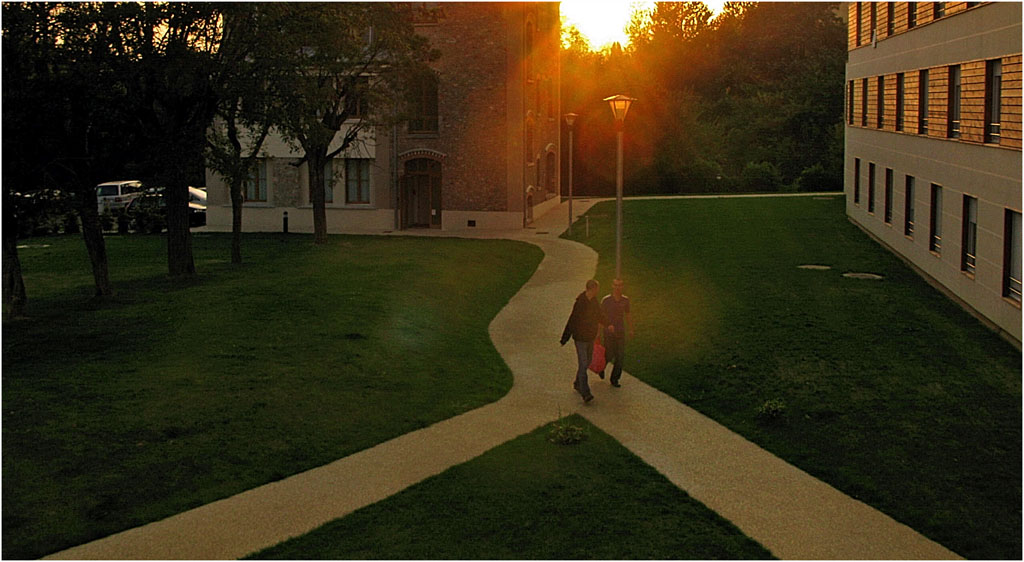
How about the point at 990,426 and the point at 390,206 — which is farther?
the point at 390,206

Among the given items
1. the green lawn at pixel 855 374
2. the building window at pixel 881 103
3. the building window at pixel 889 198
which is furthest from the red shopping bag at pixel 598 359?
the building window at pixel 881 103

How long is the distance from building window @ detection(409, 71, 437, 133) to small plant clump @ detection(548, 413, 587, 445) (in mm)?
29995

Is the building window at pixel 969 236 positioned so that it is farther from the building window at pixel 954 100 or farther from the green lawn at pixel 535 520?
the green lawn at pixel 535 520

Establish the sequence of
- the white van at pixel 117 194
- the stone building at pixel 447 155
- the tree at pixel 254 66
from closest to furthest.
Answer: the tree at pixel 254 66
the stone building at pixel 447 155
the white van at pixel 117 194

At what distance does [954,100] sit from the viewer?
78.3 ft

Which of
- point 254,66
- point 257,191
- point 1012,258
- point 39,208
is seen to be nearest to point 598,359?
point 1012,258

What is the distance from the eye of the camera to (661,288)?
81.3ft

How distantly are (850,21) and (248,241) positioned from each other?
84.6 ft

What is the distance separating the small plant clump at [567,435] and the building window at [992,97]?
1274 centimetres

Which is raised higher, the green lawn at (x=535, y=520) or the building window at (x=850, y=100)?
the building window at (x=850, y=100)

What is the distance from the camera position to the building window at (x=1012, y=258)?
18.4 m

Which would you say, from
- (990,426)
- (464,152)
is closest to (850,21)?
(464,152)

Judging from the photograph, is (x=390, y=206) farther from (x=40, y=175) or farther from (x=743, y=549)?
(x=743, y=549)

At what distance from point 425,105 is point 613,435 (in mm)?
30677
